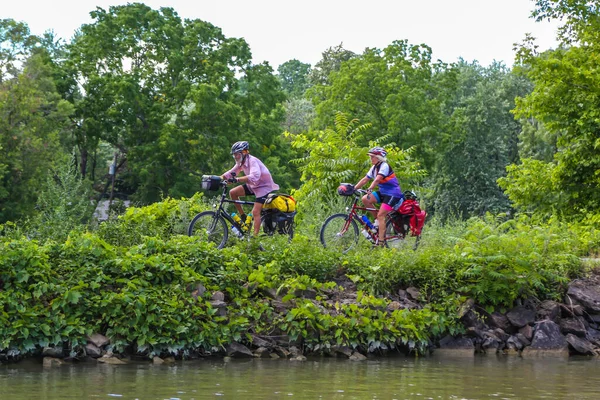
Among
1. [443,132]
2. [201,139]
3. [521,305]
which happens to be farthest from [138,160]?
[521,305]

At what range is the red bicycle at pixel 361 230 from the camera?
15391 millimetres

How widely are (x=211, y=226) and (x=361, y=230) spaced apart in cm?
258

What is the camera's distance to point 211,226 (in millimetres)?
14484

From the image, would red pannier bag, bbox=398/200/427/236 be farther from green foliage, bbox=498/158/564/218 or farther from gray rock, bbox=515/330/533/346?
green foliage, bbox=498/158/564/218

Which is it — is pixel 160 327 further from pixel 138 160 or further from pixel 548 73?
pixel 138 160

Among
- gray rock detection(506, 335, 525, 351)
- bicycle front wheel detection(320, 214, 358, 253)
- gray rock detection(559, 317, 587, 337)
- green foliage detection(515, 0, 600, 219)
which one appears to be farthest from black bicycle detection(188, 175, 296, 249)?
green foliage detection(515, 0, 600, 219)

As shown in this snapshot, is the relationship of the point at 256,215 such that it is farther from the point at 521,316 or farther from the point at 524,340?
the point at 524,340

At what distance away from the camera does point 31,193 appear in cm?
4166

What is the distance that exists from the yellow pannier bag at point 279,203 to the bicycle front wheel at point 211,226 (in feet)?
2.63

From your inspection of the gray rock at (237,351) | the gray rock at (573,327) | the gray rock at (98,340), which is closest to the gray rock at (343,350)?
the gray rock at (237,351)

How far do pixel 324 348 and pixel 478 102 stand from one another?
2156 inches

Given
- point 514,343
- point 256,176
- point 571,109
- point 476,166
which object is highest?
point 476,166

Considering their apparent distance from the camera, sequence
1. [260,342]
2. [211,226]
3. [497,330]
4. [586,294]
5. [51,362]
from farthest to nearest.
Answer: [211,226] → [586,294] → [497,330] → [260,342] → [51,362]

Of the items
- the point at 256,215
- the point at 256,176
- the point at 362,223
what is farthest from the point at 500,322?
the point at 256,176
